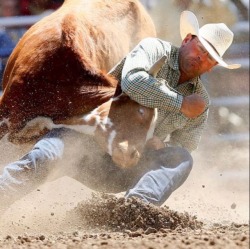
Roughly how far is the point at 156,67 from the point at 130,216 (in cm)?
78

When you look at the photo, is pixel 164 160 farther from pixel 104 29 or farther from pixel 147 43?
pixel 104 29

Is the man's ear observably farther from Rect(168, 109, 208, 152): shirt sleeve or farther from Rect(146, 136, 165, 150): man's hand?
Rect(146, 136, 165, 150): man's hand

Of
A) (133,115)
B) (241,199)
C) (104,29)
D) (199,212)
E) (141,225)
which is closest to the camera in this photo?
(141,225)

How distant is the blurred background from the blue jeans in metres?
2.69

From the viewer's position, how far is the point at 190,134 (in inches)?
202

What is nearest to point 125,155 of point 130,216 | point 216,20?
point 130,216

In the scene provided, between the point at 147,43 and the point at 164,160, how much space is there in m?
0.64

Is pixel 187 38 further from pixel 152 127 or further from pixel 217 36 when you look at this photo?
pixel 152 127

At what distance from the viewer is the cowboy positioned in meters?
4.57

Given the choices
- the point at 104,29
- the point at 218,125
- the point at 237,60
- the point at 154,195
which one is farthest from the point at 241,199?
the point at 154,195

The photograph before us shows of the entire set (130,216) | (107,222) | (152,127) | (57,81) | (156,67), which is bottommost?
(107,222)

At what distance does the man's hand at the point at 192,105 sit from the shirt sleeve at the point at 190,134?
39 centimetres

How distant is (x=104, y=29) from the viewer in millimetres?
5449

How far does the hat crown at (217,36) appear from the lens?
4.95m
